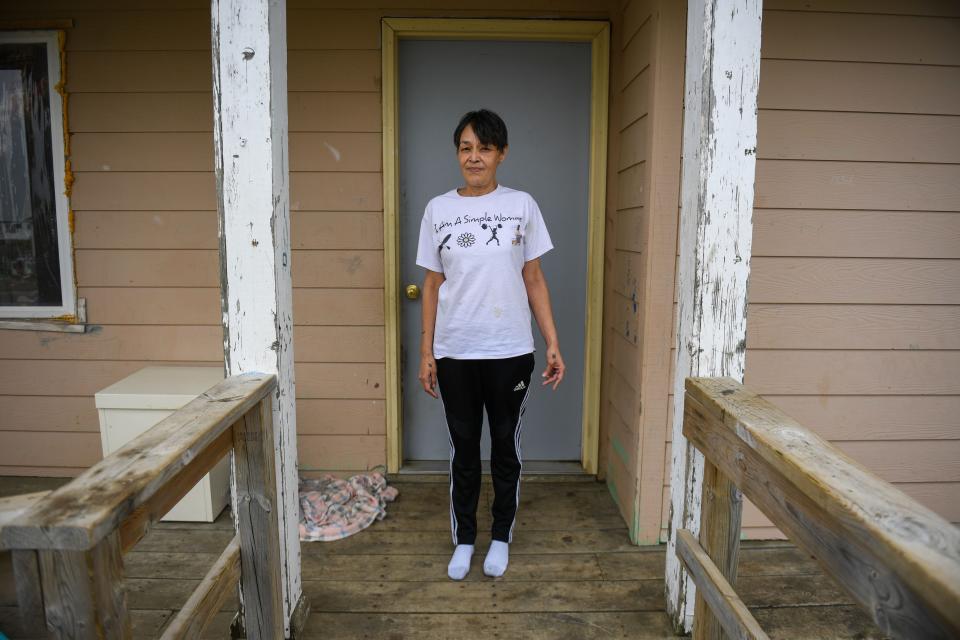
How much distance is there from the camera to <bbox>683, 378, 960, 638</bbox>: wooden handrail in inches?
28.8

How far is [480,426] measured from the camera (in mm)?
2051

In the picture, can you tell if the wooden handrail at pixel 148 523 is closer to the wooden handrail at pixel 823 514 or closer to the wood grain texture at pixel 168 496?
the wood grain texture at pixel 168 496

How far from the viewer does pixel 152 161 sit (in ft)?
8.59

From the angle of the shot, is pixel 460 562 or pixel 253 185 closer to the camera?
pixel 253 185

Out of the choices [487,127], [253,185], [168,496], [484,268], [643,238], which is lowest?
Answer: [168,496]

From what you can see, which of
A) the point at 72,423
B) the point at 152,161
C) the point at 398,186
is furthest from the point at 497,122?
the point at 72,423

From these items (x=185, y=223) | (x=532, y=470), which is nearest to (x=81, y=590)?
(x=185, y=223)

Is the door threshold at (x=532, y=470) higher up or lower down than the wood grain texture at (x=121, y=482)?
lower down

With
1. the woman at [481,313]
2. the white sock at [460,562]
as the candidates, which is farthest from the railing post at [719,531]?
the white sock at [460,562]

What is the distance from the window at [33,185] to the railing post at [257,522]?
172 centimetres

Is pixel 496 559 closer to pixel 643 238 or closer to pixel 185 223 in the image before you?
pixel 643 238

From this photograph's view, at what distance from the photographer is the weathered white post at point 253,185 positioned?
4.83 feet

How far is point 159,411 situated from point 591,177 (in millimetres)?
2007

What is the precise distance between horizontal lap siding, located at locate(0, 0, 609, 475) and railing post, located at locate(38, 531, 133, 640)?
5.86ft
